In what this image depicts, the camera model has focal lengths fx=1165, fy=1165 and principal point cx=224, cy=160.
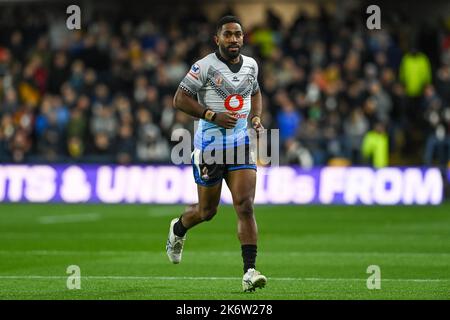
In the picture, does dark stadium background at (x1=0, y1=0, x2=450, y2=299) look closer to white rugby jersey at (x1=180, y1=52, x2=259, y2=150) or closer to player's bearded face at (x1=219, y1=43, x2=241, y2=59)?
white rugby jersey at (x1=180, y1=52, x2=259, y2=150)

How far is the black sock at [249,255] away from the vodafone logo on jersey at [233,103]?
4.47ft

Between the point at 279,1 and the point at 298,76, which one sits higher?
the point at 279,1

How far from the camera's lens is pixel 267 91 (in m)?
28.0

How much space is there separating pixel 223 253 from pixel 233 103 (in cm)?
448

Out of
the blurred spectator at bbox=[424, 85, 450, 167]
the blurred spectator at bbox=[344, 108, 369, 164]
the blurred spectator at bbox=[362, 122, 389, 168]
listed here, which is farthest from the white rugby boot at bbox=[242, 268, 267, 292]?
the blurred spectator at bbox=[344, 108, 369, 164]

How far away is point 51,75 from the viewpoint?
99.0 ft

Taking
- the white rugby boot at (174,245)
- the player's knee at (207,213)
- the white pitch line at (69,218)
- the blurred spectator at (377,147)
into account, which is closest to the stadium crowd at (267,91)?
the blurred spectator at (377,147)

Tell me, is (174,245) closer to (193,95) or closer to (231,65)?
(193,95)

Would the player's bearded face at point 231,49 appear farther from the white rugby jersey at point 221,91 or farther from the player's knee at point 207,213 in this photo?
the player's knee at point 207,213
